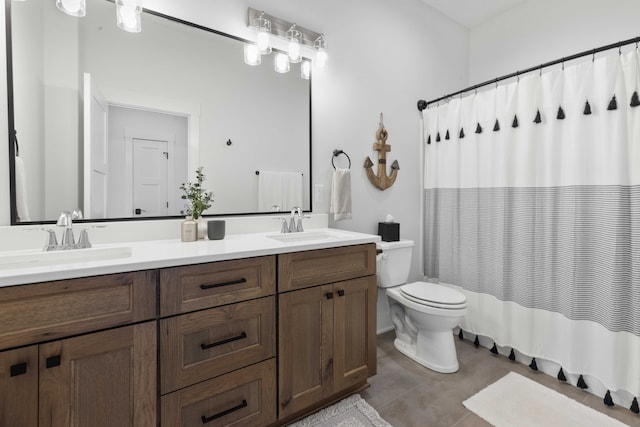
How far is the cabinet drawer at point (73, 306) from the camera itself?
85 centimetres

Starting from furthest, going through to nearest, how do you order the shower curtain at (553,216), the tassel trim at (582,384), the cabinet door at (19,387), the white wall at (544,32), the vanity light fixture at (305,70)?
the white wall at (544,32)
the vanity light fixture at (305,70)
the tassel trim at (582,384)
the shower curtain at (553,216)
the cabinet door at (19,387)

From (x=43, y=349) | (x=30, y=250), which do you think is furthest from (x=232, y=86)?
(x=43, y=349)

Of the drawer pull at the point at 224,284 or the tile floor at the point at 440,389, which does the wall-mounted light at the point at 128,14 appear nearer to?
the drawer pull at the point at 224,284

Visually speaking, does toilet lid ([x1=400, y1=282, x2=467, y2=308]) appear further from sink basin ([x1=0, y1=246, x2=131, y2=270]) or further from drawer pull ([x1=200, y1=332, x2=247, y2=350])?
sink basin ([x1=0, y1=246, x2=131, y2=270])

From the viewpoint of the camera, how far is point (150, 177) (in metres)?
1.53

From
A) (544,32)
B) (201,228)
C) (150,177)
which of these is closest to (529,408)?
(201,228)

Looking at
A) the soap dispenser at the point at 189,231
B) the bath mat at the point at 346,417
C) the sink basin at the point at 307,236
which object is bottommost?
the bath mat at the point at 346,417

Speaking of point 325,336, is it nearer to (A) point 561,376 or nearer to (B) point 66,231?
(B) point 66,231

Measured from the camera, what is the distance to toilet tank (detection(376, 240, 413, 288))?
215 cm

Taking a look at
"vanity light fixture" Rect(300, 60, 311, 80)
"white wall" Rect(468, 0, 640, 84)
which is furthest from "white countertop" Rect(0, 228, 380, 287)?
"white wall" Rect(468, 0, 640, 84)

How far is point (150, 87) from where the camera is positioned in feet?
4.97

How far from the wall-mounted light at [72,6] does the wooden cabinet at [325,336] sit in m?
1.44

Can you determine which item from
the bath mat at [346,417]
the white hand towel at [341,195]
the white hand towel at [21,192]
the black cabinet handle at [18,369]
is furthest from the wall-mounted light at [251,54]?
the bath mat at [346,417]

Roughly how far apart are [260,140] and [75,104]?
0.90 meters
